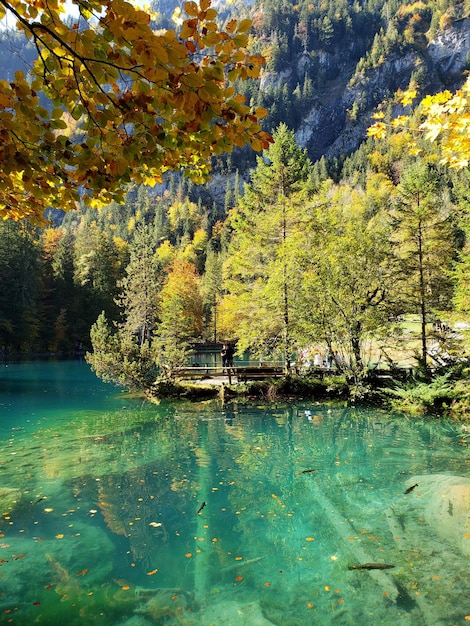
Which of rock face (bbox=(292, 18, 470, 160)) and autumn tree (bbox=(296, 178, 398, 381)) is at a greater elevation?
rock face (bbox=(292, 18, 470, 160))

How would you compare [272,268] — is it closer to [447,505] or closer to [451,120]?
[447,505]

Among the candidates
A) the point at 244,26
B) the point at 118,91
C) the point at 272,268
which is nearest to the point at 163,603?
the point at 118,91

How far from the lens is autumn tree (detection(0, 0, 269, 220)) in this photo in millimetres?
2120

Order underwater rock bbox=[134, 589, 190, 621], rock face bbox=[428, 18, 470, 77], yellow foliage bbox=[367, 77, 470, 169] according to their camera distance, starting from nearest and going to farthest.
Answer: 1. yellow foliage bbox=[367, 77, 470, 169]
2. underwater rock bbox=[134, 589, 190, 621]
3. rock face bbox=[428, 18, 470, 77]

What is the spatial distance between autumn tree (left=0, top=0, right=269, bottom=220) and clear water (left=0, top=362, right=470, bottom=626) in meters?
4.28

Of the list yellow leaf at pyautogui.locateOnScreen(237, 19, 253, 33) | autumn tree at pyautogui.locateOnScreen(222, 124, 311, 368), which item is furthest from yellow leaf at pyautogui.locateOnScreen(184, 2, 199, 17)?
autumn tree at pyautogui.locateOnScreen(222, 124, 311, 368)

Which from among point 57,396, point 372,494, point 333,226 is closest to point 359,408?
point 333,226

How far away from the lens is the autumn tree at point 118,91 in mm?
2120

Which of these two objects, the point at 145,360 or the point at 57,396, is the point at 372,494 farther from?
the point at 57,396

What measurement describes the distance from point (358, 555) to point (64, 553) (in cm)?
384

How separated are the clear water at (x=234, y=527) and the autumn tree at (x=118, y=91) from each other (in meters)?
4.28

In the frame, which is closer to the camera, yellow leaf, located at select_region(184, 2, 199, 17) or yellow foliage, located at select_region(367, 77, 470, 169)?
yellow leaf, located at select_region(184, 2, 199, 17)

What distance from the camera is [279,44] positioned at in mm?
192875

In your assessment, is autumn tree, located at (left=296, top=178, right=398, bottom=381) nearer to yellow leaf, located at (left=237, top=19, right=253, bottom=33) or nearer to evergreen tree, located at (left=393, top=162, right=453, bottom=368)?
evergreen tree, located at (left=393, top=162, right=453, bottom=368)
